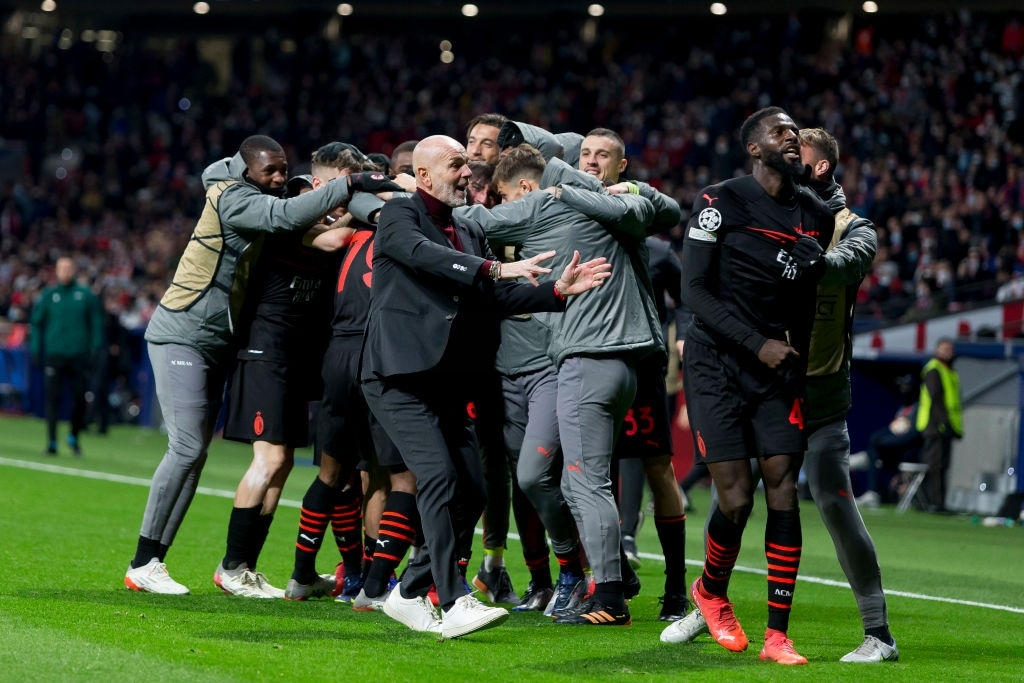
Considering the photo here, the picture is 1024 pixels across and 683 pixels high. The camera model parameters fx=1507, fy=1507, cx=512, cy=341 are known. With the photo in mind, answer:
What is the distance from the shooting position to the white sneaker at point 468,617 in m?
6.23

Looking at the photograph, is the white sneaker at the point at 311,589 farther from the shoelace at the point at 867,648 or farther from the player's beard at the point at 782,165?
the player's beard at the point at 782,165

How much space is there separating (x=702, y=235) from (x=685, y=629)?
180cm

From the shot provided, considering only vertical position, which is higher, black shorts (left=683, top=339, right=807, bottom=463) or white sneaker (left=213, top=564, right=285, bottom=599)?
black shorts (left=683, top=339, right=807, bottom=463)

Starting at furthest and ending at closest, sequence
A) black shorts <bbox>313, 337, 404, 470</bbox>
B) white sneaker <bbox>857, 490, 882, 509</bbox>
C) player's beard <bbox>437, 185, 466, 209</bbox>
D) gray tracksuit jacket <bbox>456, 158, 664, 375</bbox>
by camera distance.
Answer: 1. white sneaker <bbox>857, 490, 882, 509</bbox>
2. black shorts <bbox>313, 337, 404, 470</bbox>
3. gray tracksuit jacket <bbox>456, 158, 664, 375</bbox>
4. player's beard <bbox>437, 185, 466, 209</bbox>

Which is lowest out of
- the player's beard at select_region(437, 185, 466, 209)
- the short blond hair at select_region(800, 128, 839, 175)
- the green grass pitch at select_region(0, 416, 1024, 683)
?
the green grass pitch at select_region(0, 416, 1024, 683)

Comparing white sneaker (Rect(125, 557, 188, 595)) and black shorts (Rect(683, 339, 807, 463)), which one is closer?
black shorts (Rect(683, 339, 807, 463))

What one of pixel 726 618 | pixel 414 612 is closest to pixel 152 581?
pixel 414 612

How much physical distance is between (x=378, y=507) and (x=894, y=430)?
363 inches

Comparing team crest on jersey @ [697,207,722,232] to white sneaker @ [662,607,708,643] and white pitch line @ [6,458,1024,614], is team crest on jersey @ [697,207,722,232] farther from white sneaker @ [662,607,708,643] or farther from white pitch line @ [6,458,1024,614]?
white pitch line @ [6,458,1024,614]

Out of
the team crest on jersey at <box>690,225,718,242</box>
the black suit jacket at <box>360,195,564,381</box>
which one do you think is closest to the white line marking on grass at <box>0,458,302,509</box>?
the black suit jacket at <box>360,195,564,381</box>

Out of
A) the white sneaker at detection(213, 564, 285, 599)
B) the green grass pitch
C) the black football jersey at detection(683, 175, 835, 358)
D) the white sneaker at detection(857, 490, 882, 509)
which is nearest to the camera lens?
the green grass pitch

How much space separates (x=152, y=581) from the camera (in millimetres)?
7777

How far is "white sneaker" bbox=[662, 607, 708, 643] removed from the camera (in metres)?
6.81

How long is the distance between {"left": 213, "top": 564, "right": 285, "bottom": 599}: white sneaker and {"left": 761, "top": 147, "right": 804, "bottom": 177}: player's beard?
3448 mm
